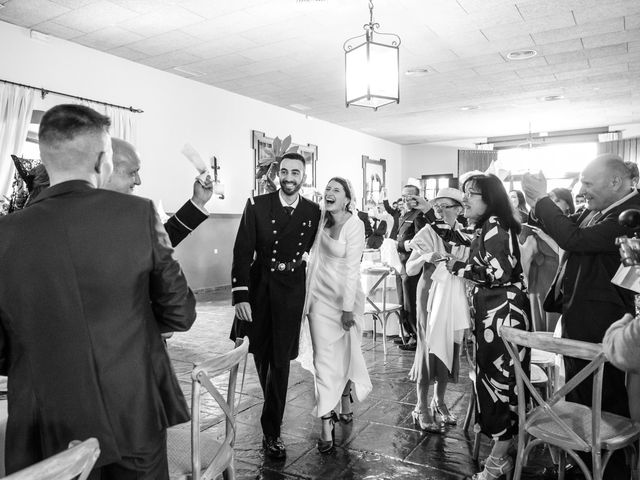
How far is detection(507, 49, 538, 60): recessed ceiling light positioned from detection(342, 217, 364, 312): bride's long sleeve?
5565mm

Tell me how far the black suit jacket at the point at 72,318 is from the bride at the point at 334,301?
1.79m

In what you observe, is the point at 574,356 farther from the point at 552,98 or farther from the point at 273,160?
the point at 552,98

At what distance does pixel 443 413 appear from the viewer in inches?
130

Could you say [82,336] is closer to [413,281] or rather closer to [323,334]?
[323,334]

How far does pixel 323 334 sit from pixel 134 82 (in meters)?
6.35

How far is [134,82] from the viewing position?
7.81 metres

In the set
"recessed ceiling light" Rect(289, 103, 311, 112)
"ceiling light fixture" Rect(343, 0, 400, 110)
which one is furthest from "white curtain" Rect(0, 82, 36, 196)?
"recessed ceiling light" Rect(289, 103, 311, 112)

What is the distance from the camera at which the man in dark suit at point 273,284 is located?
2.88m

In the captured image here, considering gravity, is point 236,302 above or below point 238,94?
below

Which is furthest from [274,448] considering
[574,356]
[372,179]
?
[372,179]

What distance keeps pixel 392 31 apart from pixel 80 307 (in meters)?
6.23

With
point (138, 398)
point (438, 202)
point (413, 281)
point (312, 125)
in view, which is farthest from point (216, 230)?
point (138, 398)

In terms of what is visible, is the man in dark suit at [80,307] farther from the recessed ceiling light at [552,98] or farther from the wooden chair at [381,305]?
the recessed ceiling light at [552,98]

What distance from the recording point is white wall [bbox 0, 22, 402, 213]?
656 cm
